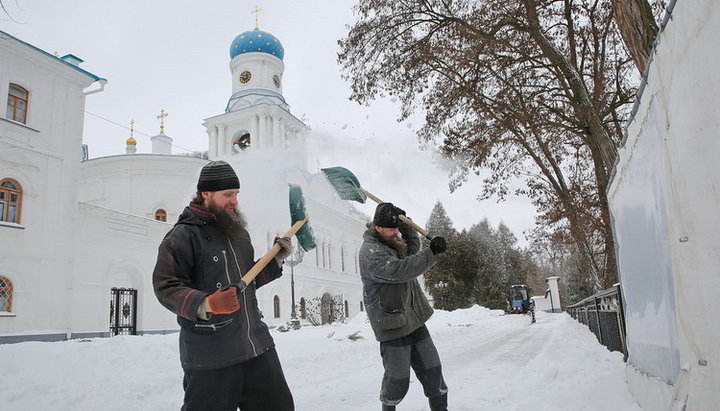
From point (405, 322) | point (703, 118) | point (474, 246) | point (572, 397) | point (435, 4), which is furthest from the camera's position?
point (474, 246)

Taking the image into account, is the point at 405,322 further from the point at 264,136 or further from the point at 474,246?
the point at 474,246

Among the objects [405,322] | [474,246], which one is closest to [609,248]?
[405,322]

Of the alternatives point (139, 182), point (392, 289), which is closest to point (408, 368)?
point (392, 289)

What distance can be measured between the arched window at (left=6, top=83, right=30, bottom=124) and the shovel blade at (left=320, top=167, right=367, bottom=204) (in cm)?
1592

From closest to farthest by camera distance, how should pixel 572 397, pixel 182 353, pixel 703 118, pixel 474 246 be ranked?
pixel 703 118, pixel 182 353, pixel 572 397, pixel 474 246

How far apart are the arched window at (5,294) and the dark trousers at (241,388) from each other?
620 inches

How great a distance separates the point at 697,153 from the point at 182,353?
8.85 ft

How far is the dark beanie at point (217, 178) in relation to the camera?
116 inches

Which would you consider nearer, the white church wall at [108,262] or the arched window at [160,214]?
the white church wall at [108,262]

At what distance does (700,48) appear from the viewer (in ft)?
6.40

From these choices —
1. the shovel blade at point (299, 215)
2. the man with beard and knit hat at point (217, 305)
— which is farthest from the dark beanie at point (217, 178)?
the shovel blade at point (299, 215)

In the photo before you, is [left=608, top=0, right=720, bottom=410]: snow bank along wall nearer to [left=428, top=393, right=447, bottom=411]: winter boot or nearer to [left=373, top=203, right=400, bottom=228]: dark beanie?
[left=428, top=393, right=447, bottom=411]: winter boot

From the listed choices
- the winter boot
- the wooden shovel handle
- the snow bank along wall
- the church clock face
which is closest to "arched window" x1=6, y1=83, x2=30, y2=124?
the church clock face

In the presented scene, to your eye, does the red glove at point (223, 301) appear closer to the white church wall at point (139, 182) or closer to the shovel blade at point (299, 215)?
the shovel blade at point (299, 215)
